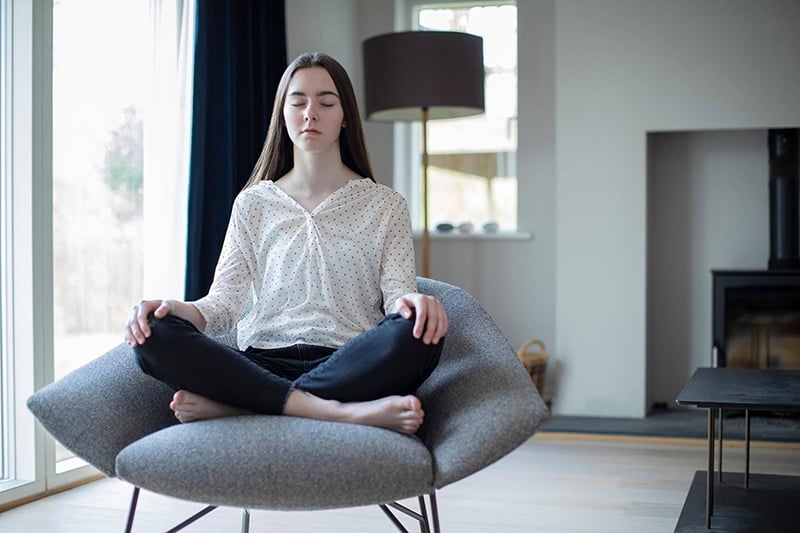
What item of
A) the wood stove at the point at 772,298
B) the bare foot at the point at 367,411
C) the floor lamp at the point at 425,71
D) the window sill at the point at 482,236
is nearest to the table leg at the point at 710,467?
the bare foot at the point at 367,411

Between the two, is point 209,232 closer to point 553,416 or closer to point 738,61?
point 553,416

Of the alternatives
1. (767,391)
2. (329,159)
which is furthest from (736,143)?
(329,159)

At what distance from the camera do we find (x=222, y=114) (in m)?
3.70

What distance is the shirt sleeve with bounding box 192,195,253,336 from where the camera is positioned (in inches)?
82.6

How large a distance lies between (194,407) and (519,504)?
1.47 m

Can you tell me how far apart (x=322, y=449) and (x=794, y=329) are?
10.6ft

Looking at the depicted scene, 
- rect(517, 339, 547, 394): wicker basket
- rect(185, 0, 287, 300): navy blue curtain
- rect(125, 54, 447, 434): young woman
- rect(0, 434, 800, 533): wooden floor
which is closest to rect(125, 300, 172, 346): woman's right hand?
rect(125, 54, 447, 434): young woman

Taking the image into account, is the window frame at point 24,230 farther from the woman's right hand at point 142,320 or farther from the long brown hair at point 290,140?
the woman's right hand at point 142,320

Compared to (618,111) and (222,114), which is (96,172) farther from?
(618,111)

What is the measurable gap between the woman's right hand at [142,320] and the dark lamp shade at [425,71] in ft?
8.19

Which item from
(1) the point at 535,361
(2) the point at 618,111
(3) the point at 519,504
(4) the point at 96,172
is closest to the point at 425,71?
(2) the point at 618,111

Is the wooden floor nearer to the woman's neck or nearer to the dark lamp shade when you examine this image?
the woman's neck

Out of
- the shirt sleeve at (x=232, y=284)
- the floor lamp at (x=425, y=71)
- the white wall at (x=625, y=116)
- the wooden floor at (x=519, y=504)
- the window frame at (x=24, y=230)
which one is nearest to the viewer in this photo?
the shirt sleeve at (x=232, y=284)

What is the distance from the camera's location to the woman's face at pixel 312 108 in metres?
2.20
